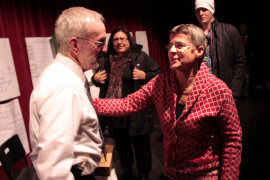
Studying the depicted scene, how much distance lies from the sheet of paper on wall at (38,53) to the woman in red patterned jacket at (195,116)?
6.78ft

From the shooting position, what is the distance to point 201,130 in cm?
121

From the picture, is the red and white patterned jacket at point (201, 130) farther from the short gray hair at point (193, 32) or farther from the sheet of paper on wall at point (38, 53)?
the sheet of paper on wall at point (38, 53)

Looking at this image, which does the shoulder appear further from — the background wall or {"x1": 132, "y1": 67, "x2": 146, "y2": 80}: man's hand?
the background wall

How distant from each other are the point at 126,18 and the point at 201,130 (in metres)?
3.59

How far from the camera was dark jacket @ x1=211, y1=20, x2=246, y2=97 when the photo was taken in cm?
211

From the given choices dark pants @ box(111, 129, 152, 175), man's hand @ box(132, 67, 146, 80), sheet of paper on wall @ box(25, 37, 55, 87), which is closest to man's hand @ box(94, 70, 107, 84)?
man's hand @ box(132, 67, 146, 80)

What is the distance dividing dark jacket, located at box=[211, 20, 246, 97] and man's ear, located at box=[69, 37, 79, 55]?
1449 millimetres

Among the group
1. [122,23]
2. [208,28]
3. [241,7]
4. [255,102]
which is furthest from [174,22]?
[208,28]

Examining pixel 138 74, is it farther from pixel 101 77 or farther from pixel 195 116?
pixel 195 116

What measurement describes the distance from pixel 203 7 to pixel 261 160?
1.88m

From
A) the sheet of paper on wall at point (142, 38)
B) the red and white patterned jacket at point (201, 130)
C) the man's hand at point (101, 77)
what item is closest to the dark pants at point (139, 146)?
the man's hand at point (101, 77)

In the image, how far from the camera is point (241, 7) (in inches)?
237

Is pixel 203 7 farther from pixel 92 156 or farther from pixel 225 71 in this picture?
pixel 92 156

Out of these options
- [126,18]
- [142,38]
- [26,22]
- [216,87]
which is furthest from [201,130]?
[142,38]
